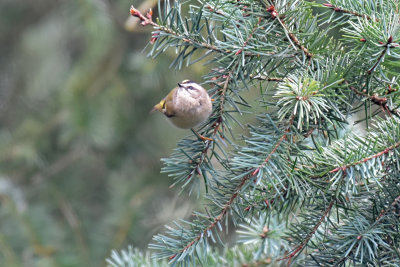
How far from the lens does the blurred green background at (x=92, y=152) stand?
2.35 meters

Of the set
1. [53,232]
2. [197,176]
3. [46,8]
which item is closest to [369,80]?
[197,176]

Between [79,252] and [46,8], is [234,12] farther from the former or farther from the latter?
[46,8]

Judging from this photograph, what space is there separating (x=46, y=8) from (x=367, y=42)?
11.2 feet

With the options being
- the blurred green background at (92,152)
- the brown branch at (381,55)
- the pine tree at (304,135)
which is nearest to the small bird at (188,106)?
the pine tree at (304,135)

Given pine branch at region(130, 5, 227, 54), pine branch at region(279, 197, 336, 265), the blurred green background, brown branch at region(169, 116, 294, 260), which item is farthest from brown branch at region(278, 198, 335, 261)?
the blurred green background

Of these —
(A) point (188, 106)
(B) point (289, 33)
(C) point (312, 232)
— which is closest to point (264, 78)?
(B) point (289, 33)

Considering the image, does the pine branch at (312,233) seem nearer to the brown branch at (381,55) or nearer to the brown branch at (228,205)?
the brown branch at (228,205)

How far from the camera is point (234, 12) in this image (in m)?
1.07

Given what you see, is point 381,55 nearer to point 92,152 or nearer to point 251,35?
point 251,35

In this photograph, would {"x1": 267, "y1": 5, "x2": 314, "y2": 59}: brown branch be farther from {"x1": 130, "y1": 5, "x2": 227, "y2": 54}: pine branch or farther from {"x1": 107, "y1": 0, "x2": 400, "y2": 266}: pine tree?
{"x1": 130, "y1": 5, "x2": 227, "y2": 54}: pine branch

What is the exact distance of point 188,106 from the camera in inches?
52.2

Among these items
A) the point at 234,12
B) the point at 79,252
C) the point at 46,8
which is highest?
the point at 46,8

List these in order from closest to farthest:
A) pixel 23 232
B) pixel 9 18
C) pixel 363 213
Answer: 1. pixel 363 213
2. pixel 23 232
3. pixel 9 18

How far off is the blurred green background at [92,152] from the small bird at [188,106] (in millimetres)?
626
